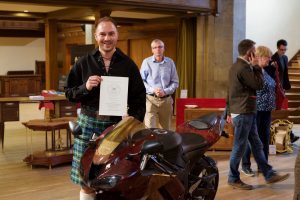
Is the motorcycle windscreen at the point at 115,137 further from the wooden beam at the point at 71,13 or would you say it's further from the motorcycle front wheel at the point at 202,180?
the wooden beam at the point at 71,13

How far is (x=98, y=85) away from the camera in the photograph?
8.55ft

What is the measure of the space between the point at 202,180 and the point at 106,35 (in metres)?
1.54

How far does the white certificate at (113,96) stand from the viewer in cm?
262

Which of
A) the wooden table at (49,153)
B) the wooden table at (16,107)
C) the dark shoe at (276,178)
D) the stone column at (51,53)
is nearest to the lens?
the dark shoe at (276,178)

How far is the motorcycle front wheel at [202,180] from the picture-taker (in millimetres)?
3477

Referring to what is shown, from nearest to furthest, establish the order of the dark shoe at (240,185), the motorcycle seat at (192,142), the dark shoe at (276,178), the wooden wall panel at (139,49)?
1. the motorcycle seat at (192,142)
2. the dark shoe at (240,185)
3. the dark shoe at (276,178)
4. the wooden wall panel at (139,49)

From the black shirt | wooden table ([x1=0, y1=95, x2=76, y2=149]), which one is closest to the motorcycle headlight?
the black shirt

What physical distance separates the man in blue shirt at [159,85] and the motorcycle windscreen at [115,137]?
3.00 m

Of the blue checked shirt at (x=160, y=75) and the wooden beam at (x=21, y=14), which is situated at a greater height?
the wooden beam at (x=21, y=14)

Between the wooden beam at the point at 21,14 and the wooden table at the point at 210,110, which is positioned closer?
the wooden table at the point at 210,110

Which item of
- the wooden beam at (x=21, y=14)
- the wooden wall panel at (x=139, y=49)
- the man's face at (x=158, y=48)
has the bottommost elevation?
the man's face at (x=158, y=48)

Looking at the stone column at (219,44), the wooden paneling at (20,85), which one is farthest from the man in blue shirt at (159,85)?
the wooden paneling at (20,85)

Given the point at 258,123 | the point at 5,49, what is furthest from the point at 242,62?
the point at 5,49

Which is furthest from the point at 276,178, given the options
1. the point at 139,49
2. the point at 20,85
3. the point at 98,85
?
the point at 20,85
